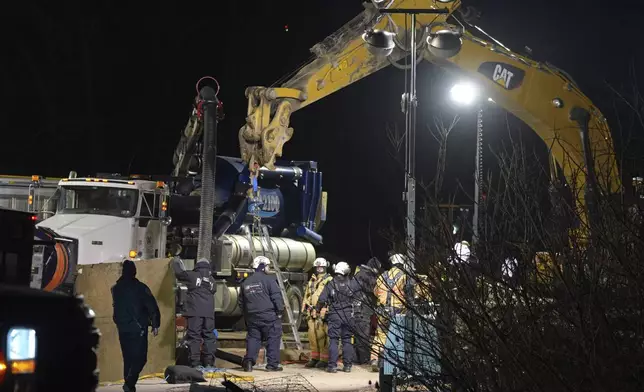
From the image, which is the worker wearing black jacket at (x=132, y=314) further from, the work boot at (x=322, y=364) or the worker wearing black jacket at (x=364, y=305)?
the work boot at (x=322, y=364)

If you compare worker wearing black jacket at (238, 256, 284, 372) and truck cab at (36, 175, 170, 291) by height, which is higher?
truck cab at (36, 175, 170, 291)

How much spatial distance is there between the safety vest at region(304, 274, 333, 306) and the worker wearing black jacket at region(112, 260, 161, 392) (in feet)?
17.3

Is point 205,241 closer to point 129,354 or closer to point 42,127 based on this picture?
point 129,354

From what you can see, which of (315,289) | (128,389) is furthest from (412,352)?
(315,289)

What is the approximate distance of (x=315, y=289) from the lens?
19672 millimetres

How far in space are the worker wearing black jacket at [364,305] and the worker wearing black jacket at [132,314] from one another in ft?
9.06

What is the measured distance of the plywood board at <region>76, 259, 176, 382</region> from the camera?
52.7ft

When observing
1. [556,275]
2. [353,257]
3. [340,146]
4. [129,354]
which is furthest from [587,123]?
[340,146]

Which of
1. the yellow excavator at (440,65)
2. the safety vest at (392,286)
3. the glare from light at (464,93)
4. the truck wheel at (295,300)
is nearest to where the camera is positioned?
the safety vest at (392,286)

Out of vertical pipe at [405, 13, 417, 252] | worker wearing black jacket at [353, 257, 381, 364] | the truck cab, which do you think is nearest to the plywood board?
the truck cab

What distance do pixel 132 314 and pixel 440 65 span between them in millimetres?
6737

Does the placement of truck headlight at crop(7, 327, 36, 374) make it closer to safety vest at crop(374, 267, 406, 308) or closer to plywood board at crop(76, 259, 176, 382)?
safety vest at crop(374, 267, 406, 308)

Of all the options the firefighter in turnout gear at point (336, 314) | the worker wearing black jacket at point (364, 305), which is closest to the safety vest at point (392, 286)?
the worker wearing black jacket at point (364, 305)

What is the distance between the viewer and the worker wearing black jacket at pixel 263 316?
1828 centimetres
